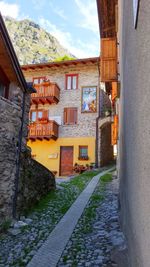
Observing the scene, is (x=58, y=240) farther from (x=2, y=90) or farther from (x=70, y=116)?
(x=70, y=116)

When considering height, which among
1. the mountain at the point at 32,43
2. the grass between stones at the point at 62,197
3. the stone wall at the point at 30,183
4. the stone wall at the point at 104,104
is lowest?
the grass between stones at the point at 62,197

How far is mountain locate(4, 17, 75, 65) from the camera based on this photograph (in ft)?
226

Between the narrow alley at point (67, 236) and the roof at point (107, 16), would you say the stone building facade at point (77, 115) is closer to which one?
the roof at point (107, 16)

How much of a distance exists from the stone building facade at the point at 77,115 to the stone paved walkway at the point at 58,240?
1205 cm

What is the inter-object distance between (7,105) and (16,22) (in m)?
84.5

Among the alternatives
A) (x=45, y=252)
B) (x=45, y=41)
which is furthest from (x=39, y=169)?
(x=45, y=41)

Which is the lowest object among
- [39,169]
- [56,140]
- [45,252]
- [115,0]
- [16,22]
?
[45,252]

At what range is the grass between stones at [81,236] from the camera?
17.0 ft

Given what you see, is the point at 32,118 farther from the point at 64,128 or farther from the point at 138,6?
the point at 138,6

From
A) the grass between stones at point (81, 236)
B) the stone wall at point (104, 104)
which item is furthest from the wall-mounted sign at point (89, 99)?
the grass between stones at point (81, 236)

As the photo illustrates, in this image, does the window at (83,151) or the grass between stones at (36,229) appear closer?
the grass between stones at (36,229)

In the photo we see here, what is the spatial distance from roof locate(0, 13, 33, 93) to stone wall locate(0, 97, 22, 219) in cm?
88

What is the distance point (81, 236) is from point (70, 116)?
16.5m

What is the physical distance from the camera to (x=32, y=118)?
2289 cm
